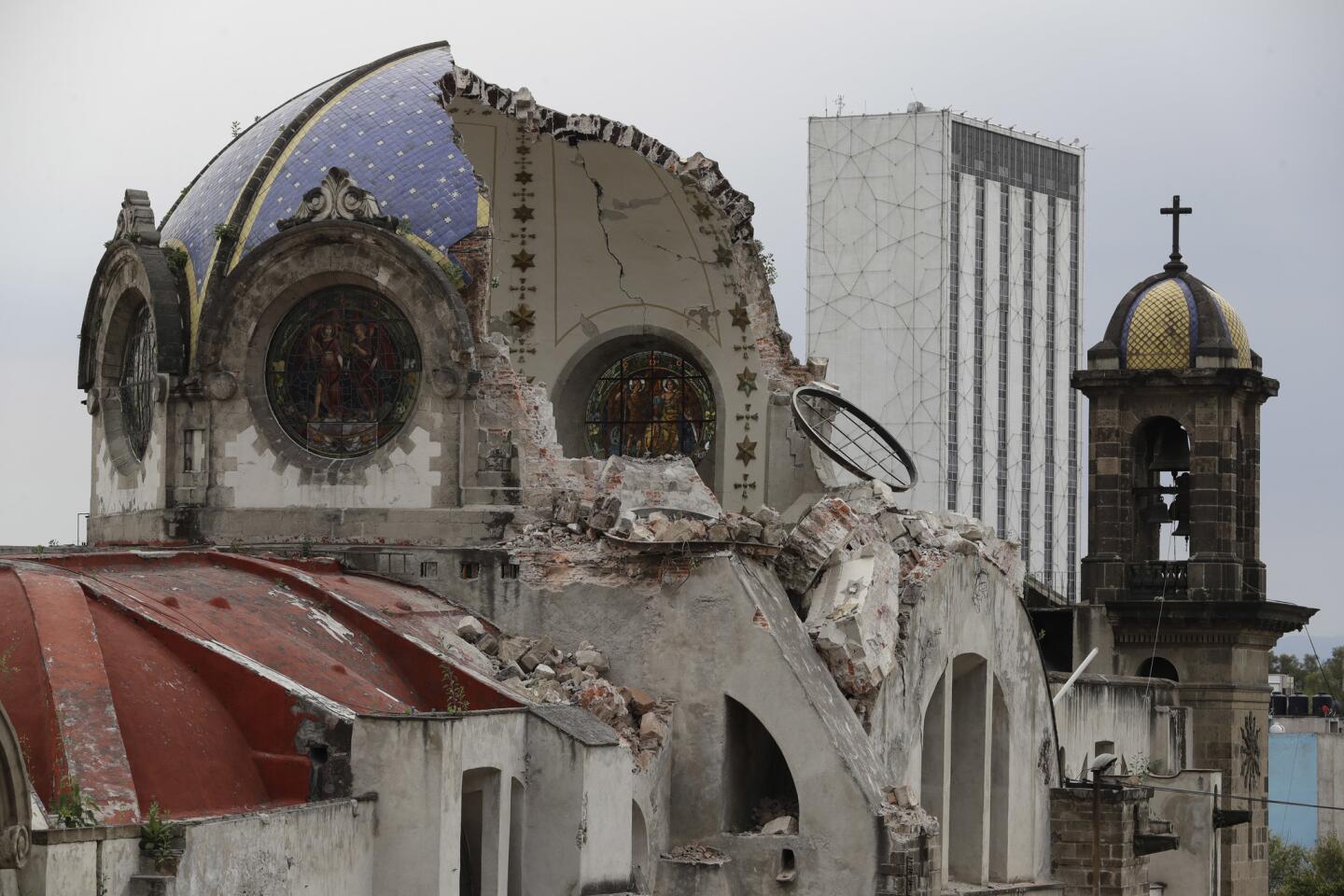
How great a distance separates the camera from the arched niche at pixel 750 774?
23000 millimetres

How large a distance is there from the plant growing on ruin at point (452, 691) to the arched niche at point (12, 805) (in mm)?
6205

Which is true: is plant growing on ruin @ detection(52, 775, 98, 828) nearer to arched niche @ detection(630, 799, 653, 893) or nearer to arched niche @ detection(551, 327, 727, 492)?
arched niche @ detection(630, 799, 653, 893)

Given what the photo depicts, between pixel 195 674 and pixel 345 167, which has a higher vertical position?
pixel 345 167

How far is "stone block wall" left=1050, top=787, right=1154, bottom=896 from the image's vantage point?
99.0 ft

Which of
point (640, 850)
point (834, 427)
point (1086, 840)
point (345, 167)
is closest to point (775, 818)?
point (640, 850)

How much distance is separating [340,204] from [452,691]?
6226 mm

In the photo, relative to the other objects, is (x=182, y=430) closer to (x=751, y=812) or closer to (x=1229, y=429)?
(x=751, y=812)

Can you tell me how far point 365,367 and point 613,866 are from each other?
6.68 metres

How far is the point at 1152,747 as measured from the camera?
37.9 m

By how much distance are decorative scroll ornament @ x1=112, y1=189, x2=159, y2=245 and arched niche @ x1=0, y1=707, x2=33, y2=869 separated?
12504 mm

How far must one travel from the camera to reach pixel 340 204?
80.1ft

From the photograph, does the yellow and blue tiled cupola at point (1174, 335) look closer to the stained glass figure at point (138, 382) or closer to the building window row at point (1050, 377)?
the stained glass figure at point (138, 382)

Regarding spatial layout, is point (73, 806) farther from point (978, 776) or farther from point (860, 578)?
point (978, 776)

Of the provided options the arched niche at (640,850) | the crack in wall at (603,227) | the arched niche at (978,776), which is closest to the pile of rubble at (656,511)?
the arched niche at (640,850)
